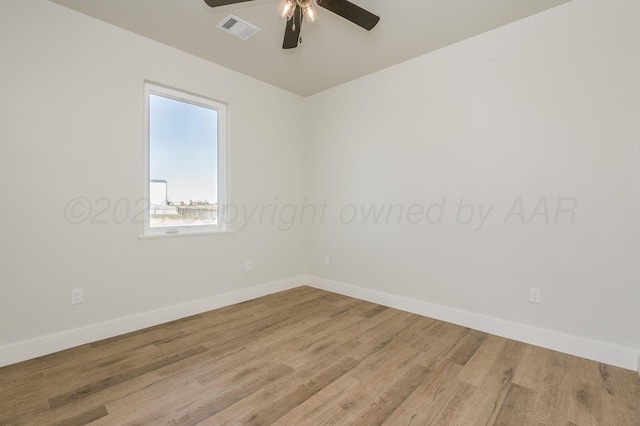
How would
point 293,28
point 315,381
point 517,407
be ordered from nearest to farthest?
1. point 517,407
2. point 315,381
3. point 293,28

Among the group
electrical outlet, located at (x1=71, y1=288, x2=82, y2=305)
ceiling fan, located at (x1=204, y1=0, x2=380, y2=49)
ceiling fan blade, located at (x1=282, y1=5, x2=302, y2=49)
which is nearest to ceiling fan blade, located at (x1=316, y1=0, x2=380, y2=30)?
ceiling fan, located at (x1=204, y1=0, x2=380, y2=49)

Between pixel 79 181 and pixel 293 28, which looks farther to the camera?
pixel 79 181

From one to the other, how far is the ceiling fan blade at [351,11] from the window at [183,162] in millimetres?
1874

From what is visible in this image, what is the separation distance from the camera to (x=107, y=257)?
255cm

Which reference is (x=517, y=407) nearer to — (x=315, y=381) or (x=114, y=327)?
(x=315, y=381)

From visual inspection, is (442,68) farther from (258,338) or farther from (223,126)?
(258,338)

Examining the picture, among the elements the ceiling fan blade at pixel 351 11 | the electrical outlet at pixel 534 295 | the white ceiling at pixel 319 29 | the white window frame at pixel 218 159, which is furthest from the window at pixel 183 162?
the electrical outlet at pixel 534 295

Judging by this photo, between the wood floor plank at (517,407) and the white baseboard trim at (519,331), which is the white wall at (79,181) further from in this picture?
the wood floor plank at (517,407)

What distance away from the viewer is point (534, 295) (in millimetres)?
2447

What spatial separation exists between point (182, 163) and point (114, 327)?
1693 millimetres

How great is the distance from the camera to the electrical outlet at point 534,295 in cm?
243

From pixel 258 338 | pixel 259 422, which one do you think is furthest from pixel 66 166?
pixel 259 422

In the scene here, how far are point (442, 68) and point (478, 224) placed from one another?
5.23 feet

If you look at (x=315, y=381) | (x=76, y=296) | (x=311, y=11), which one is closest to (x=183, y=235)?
(x=76, y=296)
